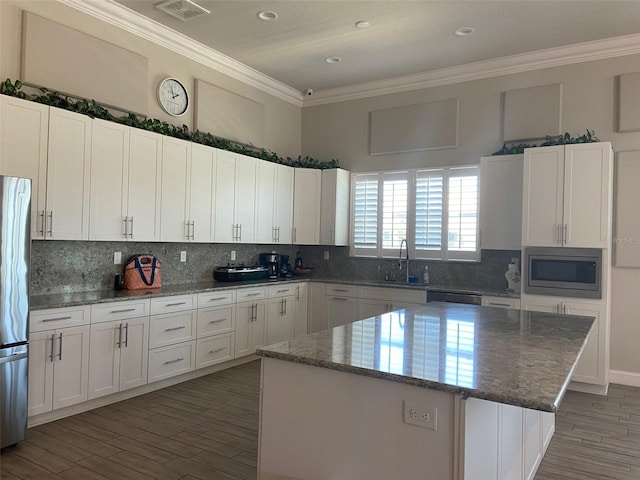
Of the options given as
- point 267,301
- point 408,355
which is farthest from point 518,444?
point 267,301

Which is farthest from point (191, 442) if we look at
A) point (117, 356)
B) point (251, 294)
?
point (251, 294)

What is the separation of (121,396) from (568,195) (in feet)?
15.0

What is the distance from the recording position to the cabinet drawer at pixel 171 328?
160 inches

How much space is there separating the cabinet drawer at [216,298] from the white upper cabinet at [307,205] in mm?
1582

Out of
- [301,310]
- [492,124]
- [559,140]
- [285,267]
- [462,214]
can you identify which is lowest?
[301,310]

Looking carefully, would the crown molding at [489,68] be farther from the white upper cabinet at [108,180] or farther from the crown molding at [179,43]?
the white upper cabinet at [108,180]

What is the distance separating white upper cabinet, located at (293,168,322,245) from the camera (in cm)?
625

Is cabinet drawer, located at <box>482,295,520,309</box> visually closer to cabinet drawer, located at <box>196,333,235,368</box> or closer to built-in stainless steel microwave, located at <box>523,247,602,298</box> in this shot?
built-in stainless steel microwave, located at <box>523,247,602,298</box>

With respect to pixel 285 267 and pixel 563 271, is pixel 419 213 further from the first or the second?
pixel 285 267

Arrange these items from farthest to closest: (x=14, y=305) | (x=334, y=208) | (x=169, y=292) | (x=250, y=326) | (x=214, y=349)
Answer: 1. (x=334, y=208)
2. (x=250, y=326)
3. (x=214, y=349)
4. (x=169, y=292)
5. (x=14, y=305)

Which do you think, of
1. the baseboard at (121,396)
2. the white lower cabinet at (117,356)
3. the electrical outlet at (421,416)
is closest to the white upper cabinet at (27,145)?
the white lower cabinet at (117,356)

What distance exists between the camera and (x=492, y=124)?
5.41 m

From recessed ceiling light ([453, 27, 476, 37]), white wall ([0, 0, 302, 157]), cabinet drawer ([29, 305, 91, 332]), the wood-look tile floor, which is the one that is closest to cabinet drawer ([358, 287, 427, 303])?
the wood-look tile floor

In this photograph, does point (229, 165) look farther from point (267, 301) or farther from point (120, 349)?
point (120, 349)
